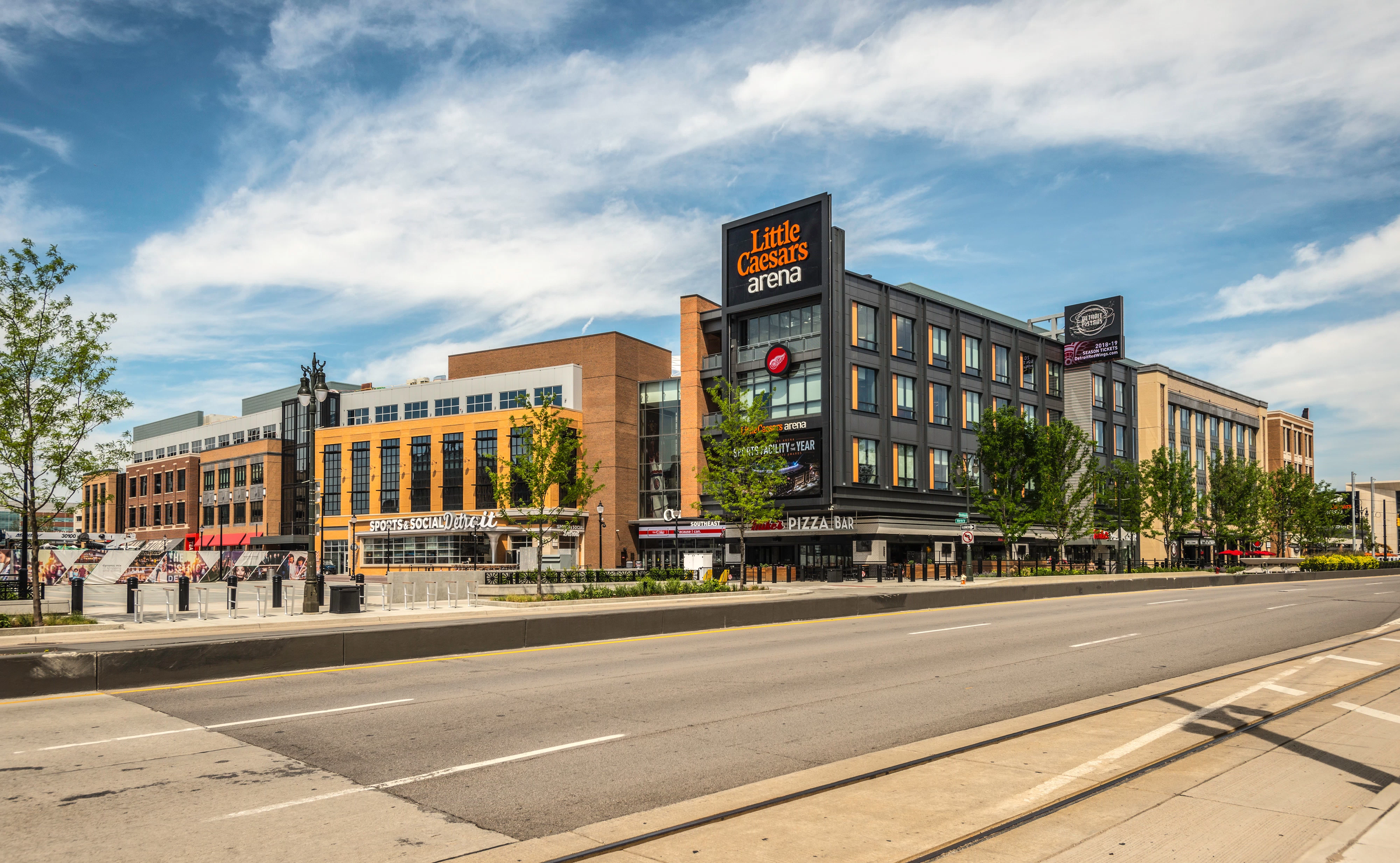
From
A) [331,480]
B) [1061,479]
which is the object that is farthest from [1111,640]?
[331,480]

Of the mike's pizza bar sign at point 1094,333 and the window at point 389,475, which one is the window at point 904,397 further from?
the window at point 389,475

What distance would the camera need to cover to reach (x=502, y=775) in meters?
7.71

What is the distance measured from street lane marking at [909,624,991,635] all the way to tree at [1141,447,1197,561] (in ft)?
179

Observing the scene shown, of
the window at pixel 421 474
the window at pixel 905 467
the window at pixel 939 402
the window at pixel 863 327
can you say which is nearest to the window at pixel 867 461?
the window at pixel 905 467

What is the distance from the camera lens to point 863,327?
61.2 meters

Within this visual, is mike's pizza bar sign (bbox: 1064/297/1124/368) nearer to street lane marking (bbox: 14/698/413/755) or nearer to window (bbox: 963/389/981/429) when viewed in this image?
window (bbox: 963/389/981/429)

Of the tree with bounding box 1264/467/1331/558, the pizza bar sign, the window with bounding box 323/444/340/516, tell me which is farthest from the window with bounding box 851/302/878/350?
the window with bounding box 323/444/340/516

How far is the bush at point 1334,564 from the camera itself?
6406 centimetres

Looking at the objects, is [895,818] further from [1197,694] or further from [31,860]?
[1197,694]

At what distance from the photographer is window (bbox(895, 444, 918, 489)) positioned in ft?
204

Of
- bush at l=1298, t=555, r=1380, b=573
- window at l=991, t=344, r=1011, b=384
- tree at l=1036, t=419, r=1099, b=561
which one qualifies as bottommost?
bush at l=1298, t=555, r=1380, b=573

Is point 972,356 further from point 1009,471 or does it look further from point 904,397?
point 1009,471

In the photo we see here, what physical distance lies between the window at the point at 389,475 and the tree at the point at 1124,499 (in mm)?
55819

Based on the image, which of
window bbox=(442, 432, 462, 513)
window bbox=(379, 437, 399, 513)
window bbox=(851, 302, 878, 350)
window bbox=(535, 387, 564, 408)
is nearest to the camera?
window bbox=(851, 302, 878, 350)
